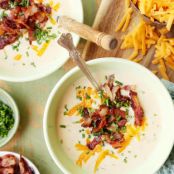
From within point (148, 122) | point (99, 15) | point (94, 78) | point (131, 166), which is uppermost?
point (99, 15)

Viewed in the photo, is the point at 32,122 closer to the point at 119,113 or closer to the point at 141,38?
the point at 119,113

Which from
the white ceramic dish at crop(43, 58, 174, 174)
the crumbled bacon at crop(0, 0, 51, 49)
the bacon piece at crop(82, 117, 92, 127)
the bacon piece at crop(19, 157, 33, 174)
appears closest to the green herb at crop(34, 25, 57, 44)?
the crumbled bacon at crop(0, 0, 51, 49)

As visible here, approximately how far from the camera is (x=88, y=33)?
183 centimetres

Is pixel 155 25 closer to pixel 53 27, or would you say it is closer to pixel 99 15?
pixel 99 15

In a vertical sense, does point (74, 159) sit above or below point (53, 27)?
below

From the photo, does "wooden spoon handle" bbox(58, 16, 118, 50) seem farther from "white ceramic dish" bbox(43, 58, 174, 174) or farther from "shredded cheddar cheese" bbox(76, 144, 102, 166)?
"shredded cheddar cheese" bbox(76, 144, 102, 166)

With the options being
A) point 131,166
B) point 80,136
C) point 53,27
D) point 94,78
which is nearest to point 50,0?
point 53,27

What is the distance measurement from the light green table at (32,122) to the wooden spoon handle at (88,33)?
12.3 inches

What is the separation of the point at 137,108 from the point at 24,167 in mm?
553

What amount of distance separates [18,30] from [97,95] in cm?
42

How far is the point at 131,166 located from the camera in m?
2.04

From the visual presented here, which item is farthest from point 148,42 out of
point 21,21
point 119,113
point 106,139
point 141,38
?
point 21,21

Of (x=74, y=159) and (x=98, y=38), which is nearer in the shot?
(x=98, y=38)

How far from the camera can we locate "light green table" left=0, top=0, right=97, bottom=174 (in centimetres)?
223
